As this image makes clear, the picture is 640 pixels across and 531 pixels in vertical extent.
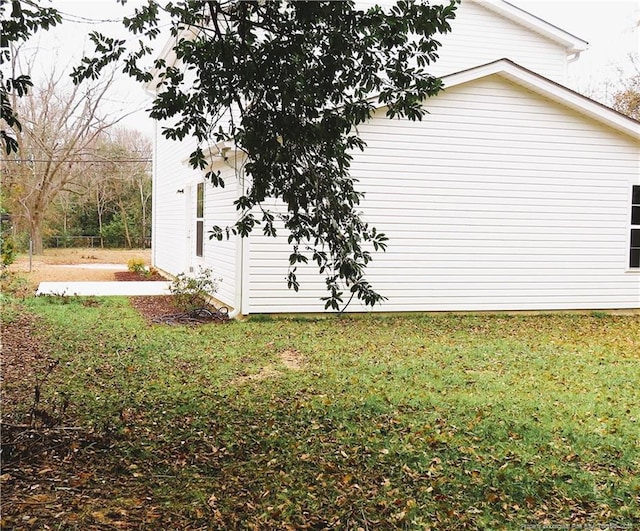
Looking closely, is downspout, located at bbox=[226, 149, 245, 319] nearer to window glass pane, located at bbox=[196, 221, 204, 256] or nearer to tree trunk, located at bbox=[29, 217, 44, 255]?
window glass pane, located at bbox=[196, 221, 204, 256]

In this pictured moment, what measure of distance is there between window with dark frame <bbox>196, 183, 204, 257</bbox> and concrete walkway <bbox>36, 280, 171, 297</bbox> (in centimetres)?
121

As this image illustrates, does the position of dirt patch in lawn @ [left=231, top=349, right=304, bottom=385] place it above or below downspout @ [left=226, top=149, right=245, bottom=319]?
below

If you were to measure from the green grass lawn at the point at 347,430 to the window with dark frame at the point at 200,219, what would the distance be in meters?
4.61

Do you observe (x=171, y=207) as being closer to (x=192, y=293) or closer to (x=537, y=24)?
(x=192, y=293)

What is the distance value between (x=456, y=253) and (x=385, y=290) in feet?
4.78

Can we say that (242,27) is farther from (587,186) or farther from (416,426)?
(587,186)

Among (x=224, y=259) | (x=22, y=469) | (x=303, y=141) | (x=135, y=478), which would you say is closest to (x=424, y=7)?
(x=303, y=141)

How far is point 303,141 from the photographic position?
4586 mm

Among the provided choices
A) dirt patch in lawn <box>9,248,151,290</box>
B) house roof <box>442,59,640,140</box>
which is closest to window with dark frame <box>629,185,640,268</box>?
house roof <box>442,59,640,140</box>

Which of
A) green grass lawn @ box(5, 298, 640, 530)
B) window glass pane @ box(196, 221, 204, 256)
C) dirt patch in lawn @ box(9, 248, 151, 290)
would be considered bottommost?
green grass lawn @ box(5, 298, 640, 530)

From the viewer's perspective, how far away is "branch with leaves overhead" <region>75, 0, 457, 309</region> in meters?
4.47

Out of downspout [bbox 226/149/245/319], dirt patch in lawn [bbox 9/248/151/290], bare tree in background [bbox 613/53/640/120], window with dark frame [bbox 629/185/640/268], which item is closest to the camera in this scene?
downspout [bbox 226/149/245/319]

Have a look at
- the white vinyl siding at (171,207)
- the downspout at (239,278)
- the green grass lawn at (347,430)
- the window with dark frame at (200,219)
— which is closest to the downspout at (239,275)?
the downspout at (239,278)

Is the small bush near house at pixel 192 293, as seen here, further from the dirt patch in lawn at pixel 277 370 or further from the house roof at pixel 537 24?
the house roof at pixel 537 24
